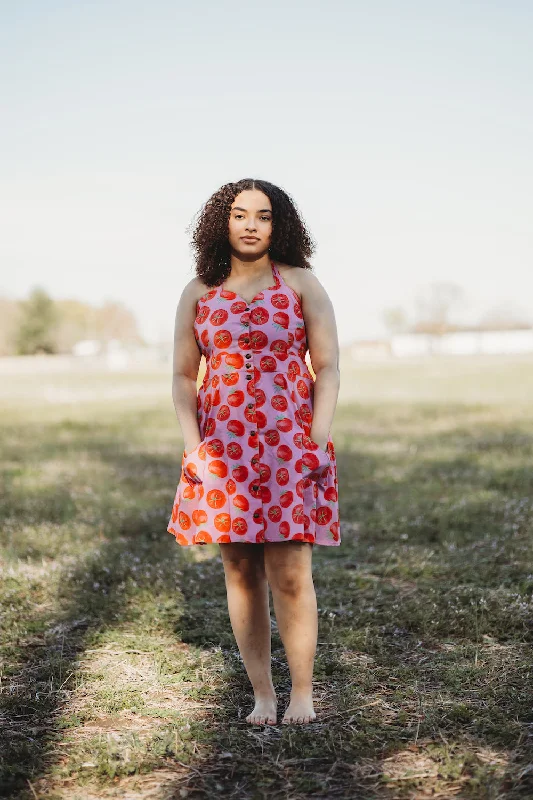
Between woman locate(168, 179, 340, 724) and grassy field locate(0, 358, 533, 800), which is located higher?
woman locate(168, 179, 340, 724)

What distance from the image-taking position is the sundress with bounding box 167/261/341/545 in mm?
3623

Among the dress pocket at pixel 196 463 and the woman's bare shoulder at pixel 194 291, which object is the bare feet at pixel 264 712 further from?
the woman's bare shoulder at pixel 194 291

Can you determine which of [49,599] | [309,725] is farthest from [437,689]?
[49,599]

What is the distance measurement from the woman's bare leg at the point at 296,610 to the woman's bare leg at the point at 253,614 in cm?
8

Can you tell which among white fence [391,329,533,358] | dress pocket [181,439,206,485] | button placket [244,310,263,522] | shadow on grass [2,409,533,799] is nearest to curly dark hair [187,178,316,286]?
button placket [244,310,263,522]

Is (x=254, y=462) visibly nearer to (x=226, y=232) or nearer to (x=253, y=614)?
(x=253, y=614)

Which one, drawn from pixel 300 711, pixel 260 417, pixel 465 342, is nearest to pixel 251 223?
pixel 260 417

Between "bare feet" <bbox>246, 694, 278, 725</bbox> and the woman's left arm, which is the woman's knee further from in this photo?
the woman's left arm

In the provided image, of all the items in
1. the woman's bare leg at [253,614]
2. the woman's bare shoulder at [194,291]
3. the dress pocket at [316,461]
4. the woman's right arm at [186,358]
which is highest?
the woman's bare shoulder at [194,291]

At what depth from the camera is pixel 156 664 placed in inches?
184

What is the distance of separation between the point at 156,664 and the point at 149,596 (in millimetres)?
1238

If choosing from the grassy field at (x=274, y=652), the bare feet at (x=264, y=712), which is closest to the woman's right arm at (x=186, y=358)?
the bare feet at (x=264, y=712)

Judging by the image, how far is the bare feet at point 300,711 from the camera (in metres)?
3.84

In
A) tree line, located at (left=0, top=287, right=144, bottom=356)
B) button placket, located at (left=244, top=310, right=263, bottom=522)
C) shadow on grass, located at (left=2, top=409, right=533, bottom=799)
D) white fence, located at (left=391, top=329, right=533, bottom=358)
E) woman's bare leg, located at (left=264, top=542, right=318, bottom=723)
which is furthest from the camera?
white fence, located at (left=391, top=329, right=533, bottom=358)
